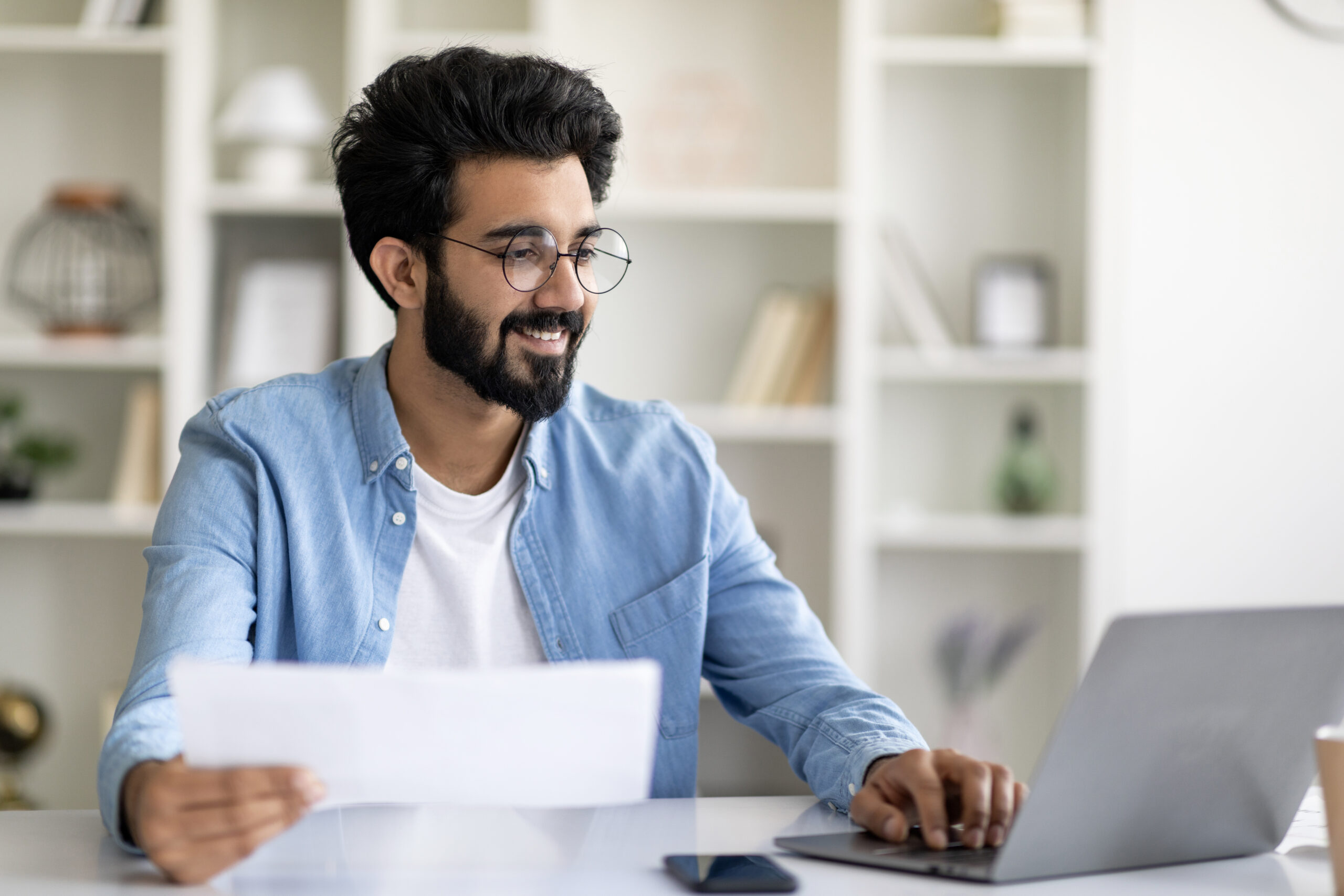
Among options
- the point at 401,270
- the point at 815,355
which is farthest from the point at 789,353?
the point at 401,270

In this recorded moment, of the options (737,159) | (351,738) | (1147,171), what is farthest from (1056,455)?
(351,738)

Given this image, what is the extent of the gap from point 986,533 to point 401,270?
1.47 meters

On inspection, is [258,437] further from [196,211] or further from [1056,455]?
[1056,455]

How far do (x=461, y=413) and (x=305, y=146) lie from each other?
1.39 metres

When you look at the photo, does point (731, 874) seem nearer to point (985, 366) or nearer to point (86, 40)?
point (985, 366)

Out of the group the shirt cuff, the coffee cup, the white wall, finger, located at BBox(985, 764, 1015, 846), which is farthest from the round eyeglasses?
the white wall

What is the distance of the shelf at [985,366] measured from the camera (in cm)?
251

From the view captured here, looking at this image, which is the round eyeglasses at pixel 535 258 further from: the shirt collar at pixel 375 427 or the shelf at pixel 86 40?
the shelf at pixel 86 40

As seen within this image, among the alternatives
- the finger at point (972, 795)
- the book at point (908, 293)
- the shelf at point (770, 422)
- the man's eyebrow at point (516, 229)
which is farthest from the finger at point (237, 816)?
the book at point (908, 293)

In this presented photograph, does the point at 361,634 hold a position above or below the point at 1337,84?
below

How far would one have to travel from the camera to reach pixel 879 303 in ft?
8.97

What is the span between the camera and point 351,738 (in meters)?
0.73

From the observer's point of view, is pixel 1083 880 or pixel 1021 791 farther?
pixel 1021 791

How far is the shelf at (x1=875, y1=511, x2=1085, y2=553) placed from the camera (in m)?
2.51
